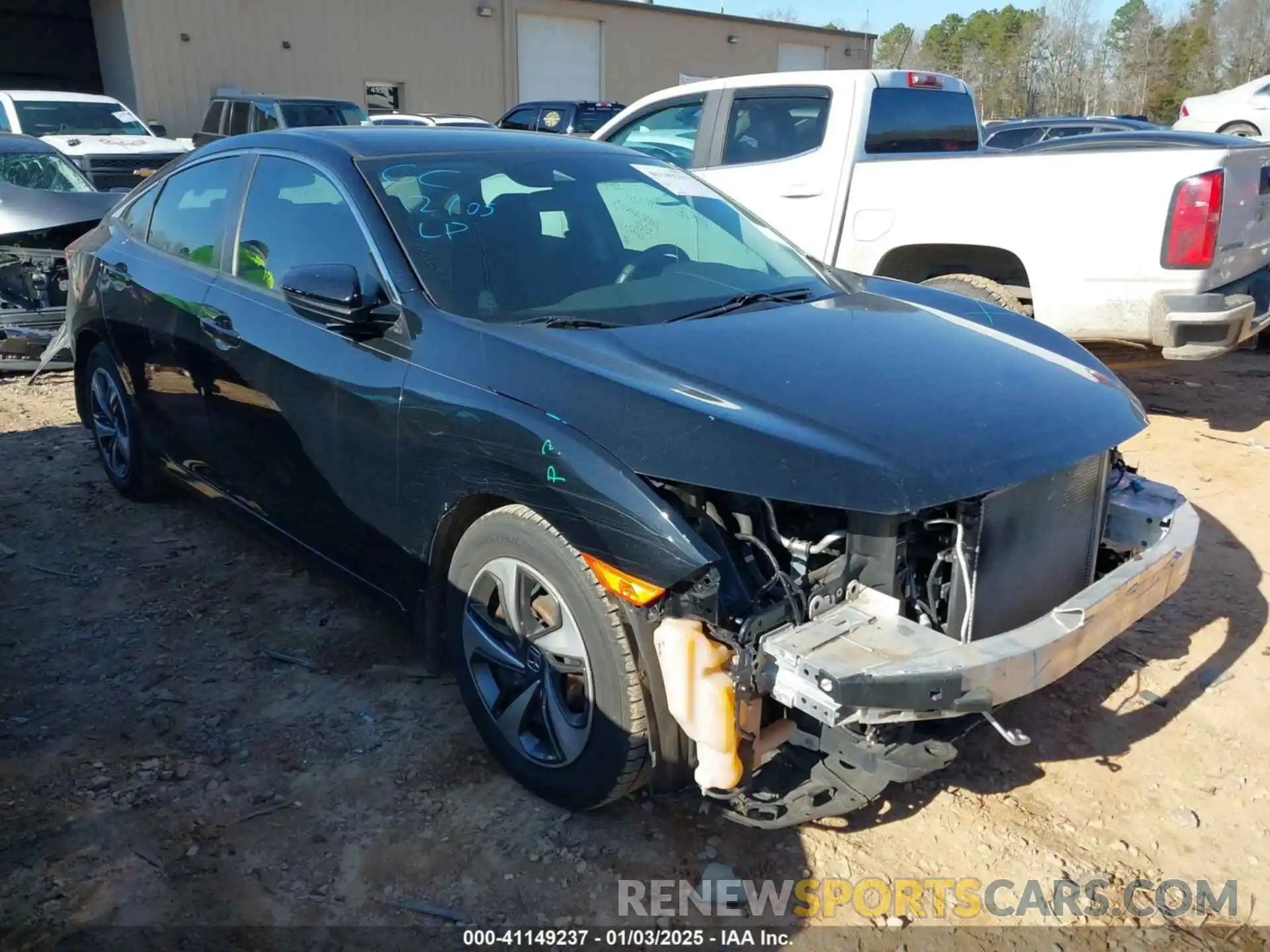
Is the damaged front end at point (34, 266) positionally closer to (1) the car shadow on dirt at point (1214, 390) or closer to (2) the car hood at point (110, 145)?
(2) the car hood at point (110, 145)

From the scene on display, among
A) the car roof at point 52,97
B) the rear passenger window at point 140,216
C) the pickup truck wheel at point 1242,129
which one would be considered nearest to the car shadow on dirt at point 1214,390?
the rear passenger window at point 140,216

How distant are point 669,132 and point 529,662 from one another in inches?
214

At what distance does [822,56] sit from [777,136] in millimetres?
31962

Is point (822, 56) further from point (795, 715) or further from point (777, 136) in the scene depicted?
point (795, 715)

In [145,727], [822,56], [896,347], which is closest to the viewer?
[896,347]

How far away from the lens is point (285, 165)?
3.70m

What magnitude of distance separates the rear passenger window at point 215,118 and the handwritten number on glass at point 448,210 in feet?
48.7

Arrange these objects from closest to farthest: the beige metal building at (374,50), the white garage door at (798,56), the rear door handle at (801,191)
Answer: the rear door handle at (801,191) → the beige metal building at (374,50) → the white garage door at (798,56)

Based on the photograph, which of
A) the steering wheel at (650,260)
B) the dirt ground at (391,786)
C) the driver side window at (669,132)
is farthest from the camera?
the driver side window at (669,132)

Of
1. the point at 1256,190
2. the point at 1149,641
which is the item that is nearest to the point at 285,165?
the point at 1149,641

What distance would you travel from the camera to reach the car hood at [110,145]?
42.3ft

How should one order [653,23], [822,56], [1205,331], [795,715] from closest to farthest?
[795,715] < [1205,331] < [653,23] < [822,56]

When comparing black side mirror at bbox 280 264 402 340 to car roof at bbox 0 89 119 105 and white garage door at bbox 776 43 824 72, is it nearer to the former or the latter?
car roof at bbox 0 89 119 105

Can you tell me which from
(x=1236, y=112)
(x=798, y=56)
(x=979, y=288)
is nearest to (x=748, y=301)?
(x=979, y=288)
